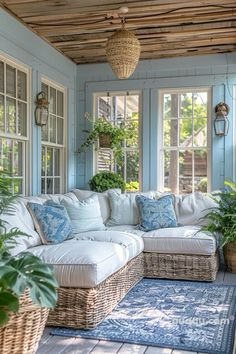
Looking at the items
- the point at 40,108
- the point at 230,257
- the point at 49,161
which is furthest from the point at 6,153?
the point at 230,257

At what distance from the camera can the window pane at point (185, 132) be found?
5435 millimetres

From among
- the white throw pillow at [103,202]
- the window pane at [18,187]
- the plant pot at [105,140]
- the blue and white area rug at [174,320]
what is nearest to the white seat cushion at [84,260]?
the blue and white area rug at [174,320]

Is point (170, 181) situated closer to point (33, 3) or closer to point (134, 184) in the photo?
point (134, 184)

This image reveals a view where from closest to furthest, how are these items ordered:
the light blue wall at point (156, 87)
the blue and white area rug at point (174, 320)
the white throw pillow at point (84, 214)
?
the blue and white area rug at point (174, 320), the white throw pillow at point (84, 214), the light blue wall at point (156, 87)

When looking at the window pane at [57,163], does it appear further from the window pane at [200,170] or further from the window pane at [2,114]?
the window pane at [200,170]

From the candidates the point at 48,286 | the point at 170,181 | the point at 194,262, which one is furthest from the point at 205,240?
the point at 48,286

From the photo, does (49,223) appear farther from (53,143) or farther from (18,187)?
(53,143)

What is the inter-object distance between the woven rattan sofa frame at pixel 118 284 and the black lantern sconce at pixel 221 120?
171cm

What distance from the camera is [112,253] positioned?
10.5ft

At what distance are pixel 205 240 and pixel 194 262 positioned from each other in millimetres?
261

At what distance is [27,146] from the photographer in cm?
450

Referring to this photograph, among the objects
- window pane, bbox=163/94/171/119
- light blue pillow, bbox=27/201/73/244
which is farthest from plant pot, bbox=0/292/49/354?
window pane, bbox=163/94/171/119

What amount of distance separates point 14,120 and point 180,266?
2.35 m

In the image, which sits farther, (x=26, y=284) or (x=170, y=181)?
(x=170, y=181)
